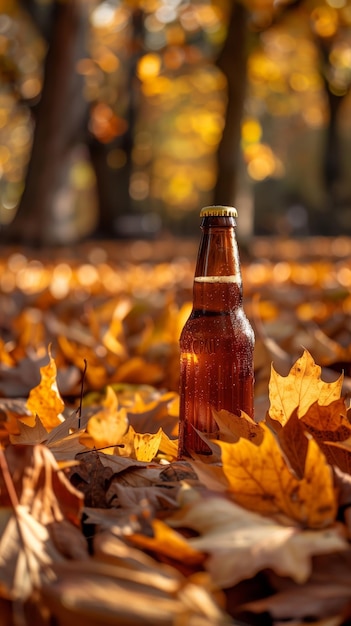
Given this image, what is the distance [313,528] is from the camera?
128cm

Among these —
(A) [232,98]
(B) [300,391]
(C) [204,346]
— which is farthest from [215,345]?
(A) [232,98]

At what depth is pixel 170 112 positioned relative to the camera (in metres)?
38.6

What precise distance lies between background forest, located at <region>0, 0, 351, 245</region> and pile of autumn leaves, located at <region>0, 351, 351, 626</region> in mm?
8299

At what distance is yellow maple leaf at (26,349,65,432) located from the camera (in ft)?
6.09

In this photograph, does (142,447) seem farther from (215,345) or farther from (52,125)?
(52,125)

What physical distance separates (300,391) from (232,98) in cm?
876

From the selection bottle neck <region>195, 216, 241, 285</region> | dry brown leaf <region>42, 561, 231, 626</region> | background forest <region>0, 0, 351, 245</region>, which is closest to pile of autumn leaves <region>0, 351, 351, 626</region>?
dry brown leaf <region>42, 561, 231, 626</region>

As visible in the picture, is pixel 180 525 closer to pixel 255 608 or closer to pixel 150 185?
pixel 255 608

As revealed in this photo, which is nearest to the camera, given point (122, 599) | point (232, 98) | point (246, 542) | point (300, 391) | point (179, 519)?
point (122, 599)

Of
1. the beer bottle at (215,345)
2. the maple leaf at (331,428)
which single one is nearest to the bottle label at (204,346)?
the beer bottle at (215,345)

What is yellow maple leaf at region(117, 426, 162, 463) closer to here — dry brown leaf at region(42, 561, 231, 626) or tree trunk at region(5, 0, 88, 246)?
dry brown leaf at region(42, 561, 231, 626)

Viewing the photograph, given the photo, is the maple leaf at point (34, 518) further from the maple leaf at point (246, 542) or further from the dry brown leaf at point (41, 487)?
the maple leaf at point (246, 542)

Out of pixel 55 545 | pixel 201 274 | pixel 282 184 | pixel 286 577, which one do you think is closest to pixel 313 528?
pixel 286 577

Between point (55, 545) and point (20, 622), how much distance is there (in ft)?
0.62
